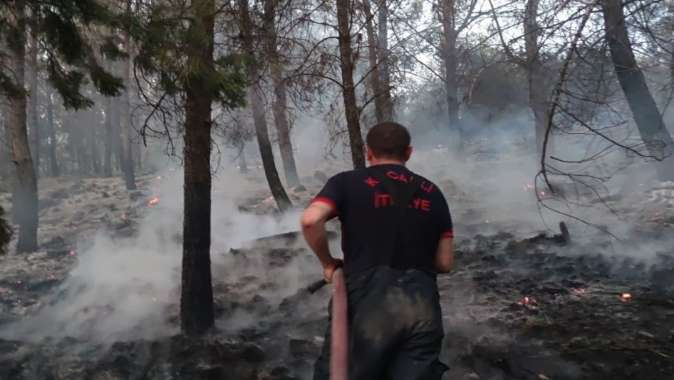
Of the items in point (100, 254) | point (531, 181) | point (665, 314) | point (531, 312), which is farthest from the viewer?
point (531, 181)

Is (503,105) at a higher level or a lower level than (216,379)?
higher

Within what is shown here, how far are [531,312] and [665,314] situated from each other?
1.34 m

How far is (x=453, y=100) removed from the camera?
65.4 ft

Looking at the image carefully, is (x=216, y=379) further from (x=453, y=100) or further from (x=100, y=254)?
(x=453, y=100)

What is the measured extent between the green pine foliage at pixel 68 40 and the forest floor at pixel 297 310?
2.94 meters

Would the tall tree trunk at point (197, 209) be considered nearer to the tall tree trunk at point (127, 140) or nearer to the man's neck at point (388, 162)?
the man's neck at point (388, 162)

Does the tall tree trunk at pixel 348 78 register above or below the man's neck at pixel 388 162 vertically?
above

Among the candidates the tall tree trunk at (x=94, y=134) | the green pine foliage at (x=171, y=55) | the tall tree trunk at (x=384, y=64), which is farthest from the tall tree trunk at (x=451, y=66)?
the tall tree trunk at (x=94, y=134)

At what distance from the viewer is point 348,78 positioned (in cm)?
737

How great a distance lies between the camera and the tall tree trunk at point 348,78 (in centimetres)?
722

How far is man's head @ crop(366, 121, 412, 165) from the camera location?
3.05m

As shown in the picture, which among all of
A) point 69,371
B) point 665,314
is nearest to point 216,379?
point 69,371

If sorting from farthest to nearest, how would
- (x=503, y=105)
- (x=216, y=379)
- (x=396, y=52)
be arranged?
1. (x=503, y=105)
2. (x=396, y=52)
3. (x=216, y=379)

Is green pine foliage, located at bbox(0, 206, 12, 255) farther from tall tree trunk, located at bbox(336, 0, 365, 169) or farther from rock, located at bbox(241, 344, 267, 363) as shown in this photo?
tall tree trunk, located at bbox(336, 0, 365, 169)
